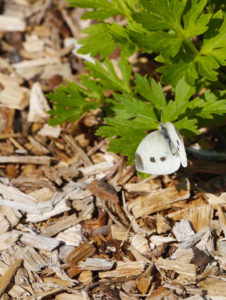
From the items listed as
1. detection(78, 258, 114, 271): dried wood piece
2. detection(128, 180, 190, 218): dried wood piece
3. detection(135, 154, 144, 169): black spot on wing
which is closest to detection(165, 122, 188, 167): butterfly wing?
detection(135, 154, 144, 169): black spot on wing

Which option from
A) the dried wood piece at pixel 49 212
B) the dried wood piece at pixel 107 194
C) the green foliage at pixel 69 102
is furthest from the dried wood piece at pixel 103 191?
the green foliage at pixel 69 102

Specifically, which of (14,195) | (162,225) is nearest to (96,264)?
(162,225)

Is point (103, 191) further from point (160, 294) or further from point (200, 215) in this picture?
point (160, 294)

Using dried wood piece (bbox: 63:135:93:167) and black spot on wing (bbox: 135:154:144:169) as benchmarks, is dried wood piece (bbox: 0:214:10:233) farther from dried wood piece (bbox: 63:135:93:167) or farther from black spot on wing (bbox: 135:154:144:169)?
black spot on wing (bbox: 135:154:144:169)

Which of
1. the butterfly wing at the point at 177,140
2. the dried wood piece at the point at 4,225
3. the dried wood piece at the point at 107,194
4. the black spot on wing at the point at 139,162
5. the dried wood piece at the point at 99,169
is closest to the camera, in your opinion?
the butterfly wing at the point at 177,140

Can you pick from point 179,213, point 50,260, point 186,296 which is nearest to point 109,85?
point 179,213

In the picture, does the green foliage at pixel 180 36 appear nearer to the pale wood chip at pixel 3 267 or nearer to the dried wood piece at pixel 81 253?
the dried wood piece at pixel 81 253
